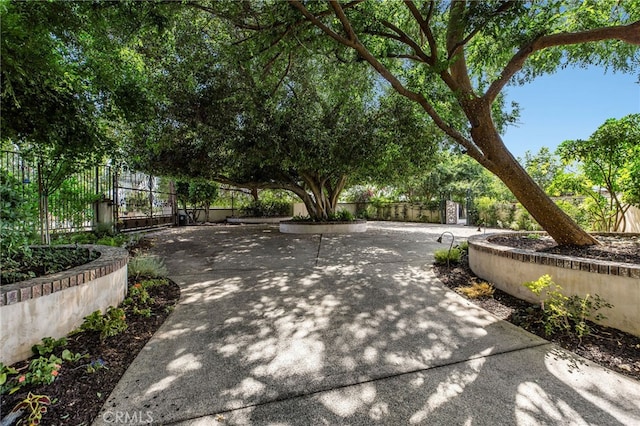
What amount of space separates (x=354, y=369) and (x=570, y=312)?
2.28 m

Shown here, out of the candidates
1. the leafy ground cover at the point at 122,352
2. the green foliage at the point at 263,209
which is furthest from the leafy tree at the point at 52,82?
the green foliage at the point at 263,209

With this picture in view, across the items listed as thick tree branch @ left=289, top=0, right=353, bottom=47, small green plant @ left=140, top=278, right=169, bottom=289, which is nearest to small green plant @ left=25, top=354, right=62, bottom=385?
small green plant @ left=140, top=278, right=169, bottom=289

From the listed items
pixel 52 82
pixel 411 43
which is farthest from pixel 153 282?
pixel 411 43

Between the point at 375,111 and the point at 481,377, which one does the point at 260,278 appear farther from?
the point at 375,111

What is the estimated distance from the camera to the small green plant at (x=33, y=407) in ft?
A: 5.44

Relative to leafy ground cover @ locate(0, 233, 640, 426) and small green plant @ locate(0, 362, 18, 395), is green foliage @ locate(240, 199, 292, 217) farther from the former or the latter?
small green plant @ locate(0, 362, 18, 395)

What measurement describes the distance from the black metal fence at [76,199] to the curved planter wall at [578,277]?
5.19m

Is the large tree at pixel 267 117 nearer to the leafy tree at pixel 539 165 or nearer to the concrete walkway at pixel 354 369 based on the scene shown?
the concrete walkway at pixel 354 369

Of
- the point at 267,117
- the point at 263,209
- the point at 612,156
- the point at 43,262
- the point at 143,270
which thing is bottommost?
the point at 143,270

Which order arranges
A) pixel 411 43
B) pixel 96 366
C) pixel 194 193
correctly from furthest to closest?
pixel 194 193
pixel 411 43
pixel 96 366

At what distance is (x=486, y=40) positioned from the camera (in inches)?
214

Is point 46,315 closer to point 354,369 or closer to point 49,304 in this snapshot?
point 49,304

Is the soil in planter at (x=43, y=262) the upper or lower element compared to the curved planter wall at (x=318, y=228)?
upper
